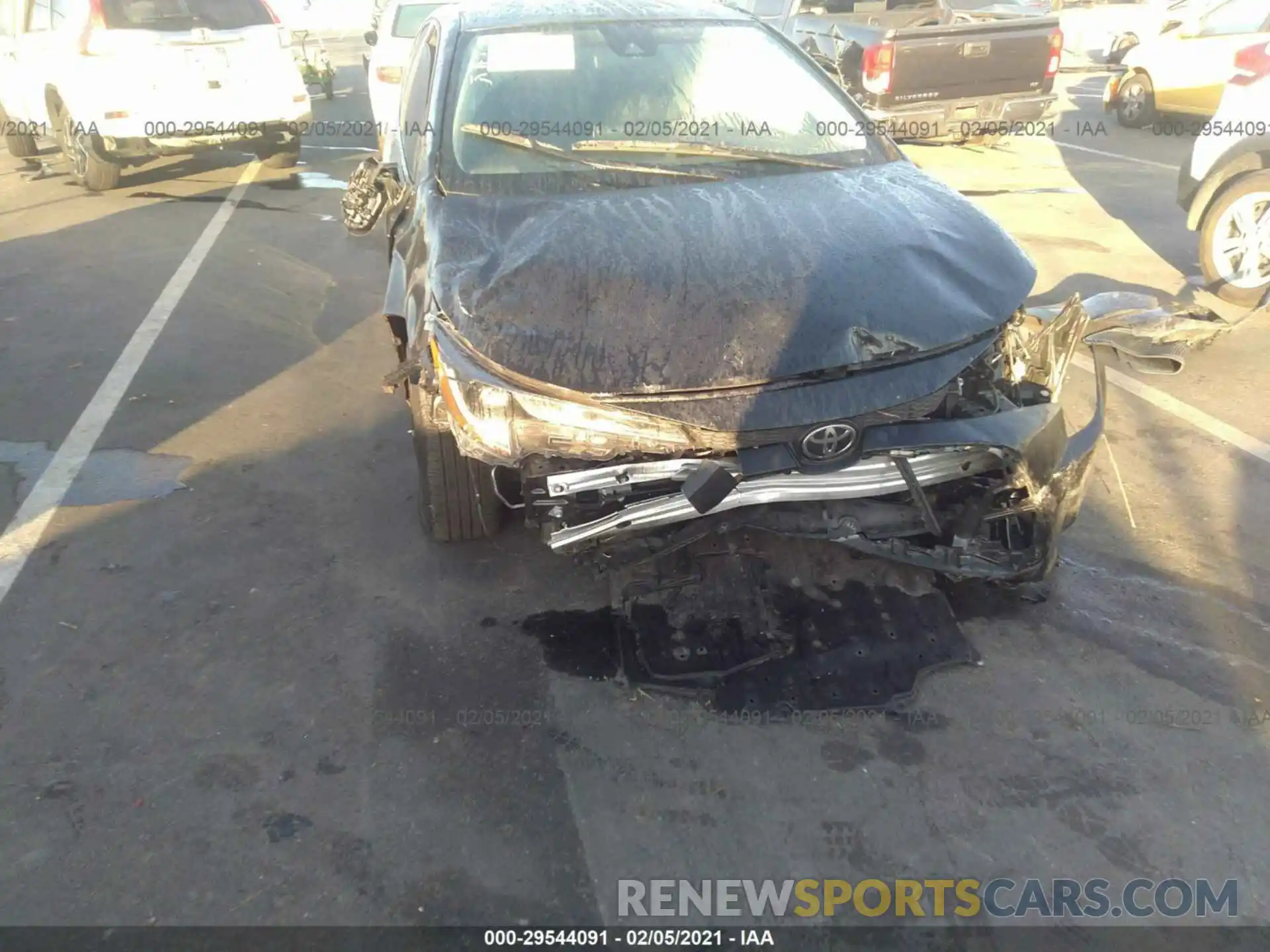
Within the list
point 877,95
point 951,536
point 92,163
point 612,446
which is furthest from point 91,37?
point 951,536

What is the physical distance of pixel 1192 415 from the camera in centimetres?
458

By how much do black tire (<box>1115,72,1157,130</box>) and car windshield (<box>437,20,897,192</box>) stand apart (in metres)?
10.1

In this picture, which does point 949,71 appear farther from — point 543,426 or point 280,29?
point 543,426

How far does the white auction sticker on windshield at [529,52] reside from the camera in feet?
12.6

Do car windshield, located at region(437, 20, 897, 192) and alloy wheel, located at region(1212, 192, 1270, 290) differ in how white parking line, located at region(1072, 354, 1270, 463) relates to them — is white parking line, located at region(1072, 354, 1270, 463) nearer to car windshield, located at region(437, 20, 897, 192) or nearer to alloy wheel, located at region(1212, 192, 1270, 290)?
alloy wheel, located at region(1212, 192, 1270, 290)

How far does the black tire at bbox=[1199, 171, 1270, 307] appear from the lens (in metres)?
5.79

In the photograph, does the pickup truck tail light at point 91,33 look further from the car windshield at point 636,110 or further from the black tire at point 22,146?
the car windshield at point 636,110

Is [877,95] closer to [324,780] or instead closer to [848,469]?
[848,469]

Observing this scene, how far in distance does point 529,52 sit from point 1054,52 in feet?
27.0

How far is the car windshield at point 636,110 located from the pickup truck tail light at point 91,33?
6458 mm

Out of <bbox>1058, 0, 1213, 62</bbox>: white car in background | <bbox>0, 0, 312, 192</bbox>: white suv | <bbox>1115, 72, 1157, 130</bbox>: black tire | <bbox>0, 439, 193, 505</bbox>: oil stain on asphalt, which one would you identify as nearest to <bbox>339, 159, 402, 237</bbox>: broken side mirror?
<bbox>0, 439, 193, 505</bbox>: oil stain on asphalt

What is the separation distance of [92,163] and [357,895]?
934cm

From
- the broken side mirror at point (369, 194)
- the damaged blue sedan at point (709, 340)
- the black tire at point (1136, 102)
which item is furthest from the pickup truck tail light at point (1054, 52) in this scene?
the broken side mirror at point (369, 194)

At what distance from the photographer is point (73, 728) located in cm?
283
